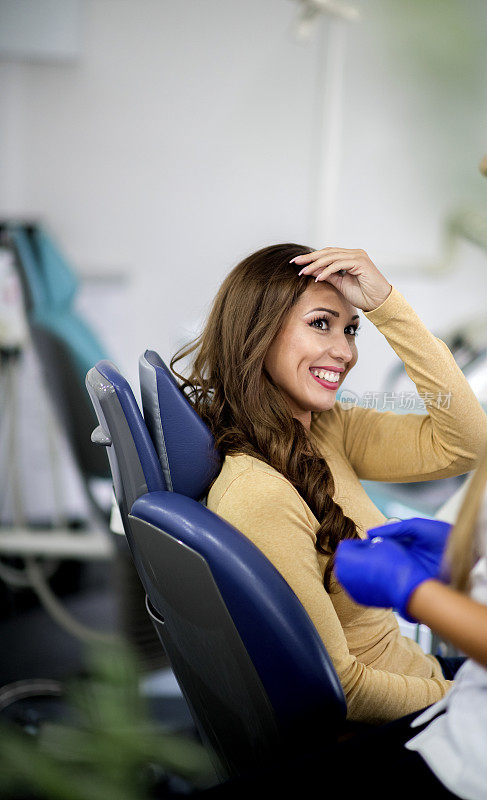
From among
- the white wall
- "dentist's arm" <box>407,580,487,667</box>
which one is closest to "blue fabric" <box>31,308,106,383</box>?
the white wall

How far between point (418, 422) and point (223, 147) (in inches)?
48.0

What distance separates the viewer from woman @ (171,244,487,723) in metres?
1.06

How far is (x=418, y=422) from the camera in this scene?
4.18ft

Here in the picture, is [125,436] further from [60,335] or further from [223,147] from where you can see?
[223,147]

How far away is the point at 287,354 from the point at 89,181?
4.46 feet

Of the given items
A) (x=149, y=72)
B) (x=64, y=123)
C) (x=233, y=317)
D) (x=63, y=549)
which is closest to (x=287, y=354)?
(x=233, y=317)

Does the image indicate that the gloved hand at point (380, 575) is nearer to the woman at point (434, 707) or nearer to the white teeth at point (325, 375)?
the woman at point (434, 707)

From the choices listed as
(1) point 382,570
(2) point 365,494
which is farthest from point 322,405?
(1) point 382,570

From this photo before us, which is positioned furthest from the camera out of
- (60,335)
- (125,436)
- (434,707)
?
(60,335)

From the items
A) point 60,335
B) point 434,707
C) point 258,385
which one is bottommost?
point 434,707

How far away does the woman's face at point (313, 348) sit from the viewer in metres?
1.16

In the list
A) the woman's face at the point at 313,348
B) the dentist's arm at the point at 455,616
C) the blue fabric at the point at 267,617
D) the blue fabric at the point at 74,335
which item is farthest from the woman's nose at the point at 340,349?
the blue fabric at the point at 74,335

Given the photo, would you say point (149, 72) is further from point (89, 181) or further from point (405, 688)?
point (405, 688)

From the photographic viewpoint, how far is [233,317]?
1169 millimetres
